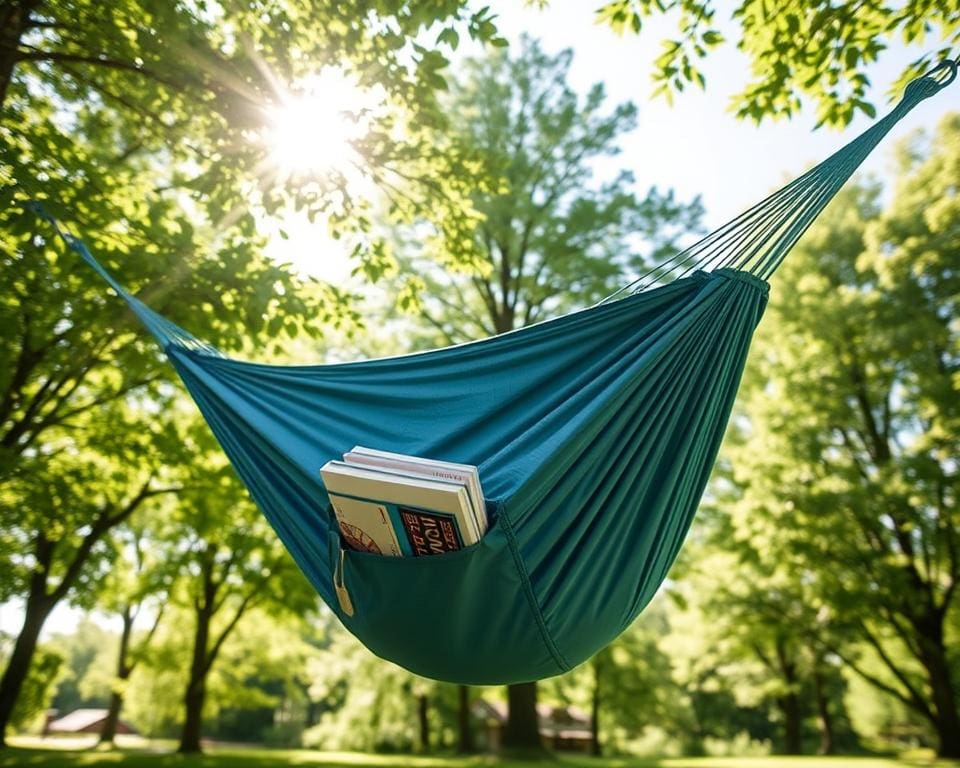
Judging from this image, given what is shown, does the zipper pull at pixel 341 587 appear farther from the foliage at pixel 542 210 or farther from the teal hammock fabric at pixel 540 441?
the foliage at pixel 542 210

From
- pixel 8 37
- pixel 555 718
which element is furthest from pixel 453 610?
pixel 555 718

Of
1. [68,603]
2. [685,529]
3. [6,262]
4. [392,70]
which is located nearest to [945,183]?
[392,70]

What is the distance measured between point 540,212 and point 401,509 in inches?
260

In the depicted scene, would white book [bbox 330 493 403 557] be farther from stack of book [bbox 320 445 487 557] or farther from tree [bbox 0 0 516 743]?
tree [bbox 0 0 516 743]

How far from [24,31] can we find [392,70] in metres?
1.74

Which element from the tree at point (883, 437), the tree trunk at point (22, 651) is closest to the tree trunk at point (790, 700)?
the tree at point (883, 437)

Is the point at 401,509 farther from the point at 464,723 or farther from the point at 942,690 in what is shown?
the point at 464,723

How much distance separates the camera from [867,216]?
9867 mm

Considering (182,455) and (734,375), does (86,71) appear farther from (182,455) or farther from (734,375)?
(734,375)

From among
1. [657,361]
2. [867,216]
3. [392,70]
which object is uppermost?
[867,216]

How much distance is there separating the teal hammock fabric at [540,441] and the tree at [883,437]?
652 centimetres

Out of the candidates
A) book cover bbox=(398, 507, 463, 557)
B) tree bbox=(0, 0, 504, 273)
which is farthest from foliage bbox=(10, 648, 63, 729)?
book cover bbox=(398, 507, 463, 557)

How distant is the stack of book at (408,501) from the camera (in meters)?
1.28

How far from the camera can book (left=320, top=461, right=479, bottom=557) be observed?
50.2 inches
